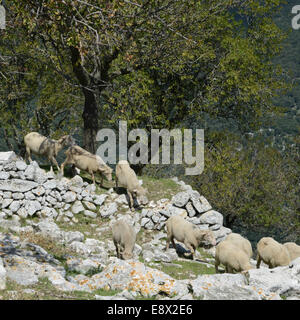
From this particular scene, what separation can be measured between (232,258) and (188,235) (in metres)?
3.04

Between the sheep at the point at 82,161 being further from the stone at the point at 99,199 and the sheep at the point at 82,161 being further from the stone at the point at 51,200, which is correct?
the stone at the point at 51,200

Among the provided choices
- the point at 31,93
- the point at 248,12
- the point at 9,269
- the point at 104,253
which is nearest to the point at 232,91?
the point at 248,12

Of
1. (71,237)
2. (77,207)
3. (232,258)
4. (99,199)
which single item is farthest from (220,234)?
(71,237)

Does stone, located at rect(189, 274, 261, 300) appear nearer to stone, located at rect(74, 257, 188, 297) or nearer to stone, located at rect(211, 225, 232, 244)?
stone, located at rect(74, 257, 188, 297)

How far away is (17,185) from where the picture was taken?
54.6 feet

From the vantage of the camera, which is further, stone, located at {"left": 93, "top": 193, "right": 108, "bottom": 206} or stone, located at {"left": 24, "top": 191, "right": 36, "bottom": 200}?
stone, located at {"left": 93, "top": 193, "right": 108, "bottom": 206}

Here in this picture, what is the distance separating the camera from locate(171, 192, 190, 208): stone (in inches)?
695

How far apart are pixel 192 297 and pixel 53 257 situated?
476cm

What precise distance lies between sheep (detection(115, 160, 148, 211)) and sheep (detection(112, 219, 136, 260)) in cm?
402

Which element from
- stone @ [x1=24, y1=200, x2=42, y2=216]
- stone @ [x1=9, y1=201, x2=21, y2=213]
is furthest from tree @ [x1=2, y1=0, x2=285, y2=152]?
stone @ [x1=9, y1=201, x2=21, y2=213]

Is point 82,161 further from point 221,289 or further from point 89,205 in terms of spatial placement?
point 221,289

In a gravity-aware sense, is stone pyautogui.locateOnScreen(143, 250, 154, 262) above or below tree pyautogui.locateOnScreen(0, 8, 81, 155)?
below

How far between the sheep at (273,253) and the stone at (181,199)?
A: 4578 mm

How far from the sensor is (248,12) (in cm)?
2755
